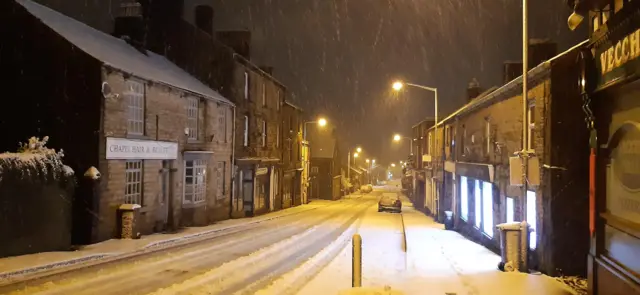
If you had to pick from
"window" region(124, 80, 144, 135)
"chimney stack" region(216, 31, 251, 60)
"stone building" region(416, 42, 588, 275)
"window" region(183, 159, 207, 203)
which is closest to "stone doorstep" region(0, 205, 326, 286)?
"window" region(124, 80, 144, 135)

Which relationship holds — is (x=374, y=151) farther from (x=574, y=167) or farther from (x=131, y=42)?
(x=574, y=167)

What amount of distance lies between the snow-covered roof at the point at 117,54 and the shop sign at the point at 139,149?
236cm

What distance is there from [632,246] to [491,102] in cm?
1257

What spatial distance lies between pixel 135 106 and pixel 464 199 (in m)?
15.0

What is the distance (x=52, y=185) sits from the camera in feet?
51.6

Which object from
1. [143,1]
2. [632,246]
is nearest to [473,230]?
[632,246]

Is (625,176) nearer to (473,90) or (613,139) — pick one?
(613,139)

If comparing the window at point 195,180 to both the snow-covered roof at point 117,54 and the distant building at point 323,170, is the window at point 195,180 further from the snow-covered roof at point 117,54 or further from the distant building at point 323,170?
the distant building at point 323,170

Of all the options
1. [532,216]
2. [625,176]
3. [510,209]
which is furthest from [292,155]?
[625,176]

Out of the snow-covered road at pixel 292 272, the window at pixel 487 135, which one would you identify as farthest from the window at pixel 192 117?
the window at pixel 487 135

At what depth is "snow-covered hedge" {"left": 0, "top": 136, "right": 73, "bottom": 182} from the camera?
14.1m

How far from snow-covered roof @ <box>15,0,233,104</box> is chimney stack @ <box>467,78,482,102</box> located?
18.9 metres

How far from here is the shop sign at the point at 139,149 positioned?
1884 cm

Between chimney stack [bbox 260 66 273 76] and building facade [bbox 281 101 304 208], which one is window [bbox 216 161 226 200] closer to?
building facade [bbox 281 101 304 208]
